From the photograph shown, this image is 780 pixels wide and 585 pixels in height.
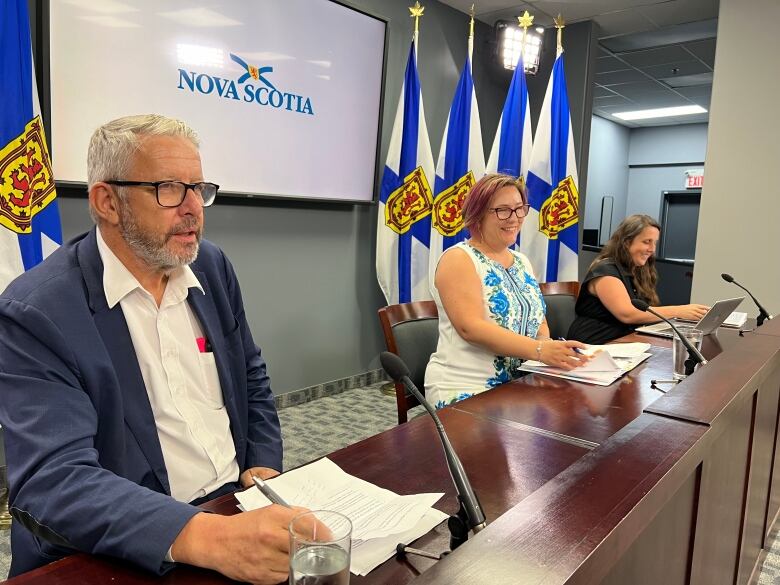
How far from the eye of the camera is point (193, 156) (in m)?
1.14

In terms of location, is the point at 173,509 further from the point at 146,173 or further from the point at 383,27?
the point at 383,27

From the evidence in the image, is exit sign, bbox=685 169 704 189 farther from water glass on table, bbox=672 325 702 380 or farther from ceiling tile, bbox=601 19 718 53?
water glass on table, bbox=672 325 702 380

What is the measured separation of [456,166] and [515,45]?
3.82 ft

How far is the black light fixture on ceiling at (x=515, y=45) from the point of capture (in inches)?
175

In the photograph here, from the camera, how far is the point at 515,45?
14.7 feet

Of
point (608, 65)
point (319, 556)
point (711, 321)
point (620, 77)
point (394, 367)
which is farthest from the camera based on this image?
point (620, 77)

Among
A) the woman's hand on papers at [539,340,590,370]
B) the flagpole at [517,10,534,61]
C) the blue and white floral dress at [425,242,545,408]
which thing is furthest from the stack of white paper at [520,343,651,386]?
the flagpole at [517,10,534,61]

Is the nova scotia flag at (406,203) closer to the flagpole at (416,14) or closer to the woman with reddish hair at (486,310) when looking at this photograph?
the flagpole at (416,14)

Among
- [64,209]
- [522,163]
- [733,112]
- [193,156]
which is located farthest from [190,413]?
[733,112]

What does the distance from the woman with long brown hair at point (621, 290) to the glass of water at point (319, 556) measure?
2.39 m

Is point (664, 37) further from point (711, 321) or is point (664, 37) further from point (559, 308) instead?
point (711, 321)

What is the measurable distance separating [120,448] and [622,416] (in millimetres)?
1107

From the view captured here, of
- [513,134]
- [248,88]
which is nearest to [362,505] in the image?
[248,88]

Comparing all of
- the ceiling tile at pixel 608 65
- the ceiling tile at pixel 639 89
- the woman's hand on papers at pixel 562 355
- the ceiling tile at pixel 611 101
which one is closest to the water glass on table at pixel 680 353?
the woman's hand on papers at pixel 562 355
